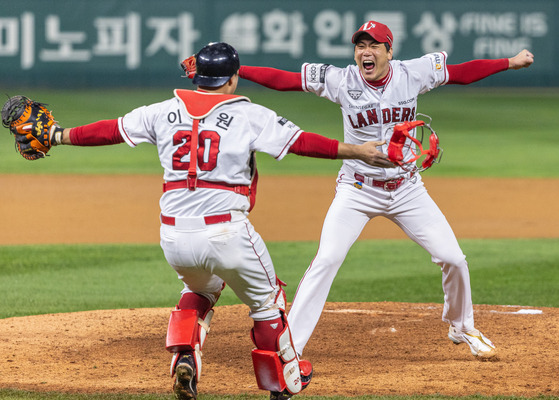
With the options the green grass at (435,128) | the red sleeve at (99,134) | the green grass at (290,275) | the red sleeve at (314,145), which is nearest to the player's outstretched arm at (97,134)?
the red sleeve at (99,134)

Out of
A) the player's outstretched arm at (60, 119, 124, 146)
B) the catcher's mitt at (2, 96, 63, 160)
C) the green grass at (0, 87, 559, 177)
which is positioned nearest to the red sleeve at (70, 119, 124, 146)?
the player's outstretched arm at (60, 119, 124, 146)

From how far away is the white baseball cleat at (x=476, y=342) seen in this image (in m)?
5.66

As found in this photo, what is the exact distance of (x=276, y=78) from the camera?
562 centimetres

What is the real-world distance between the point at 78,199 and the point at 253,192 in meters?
9.61

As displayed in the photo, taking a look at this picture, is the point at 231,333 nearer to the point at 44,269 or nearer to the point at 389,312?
the point at 389,312

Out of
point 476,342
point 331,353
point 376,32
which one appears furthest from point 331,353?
point 376,32

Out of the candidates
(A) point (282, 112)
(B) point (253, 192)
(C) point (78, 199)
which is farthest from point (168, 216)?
(A) point (282, 112)

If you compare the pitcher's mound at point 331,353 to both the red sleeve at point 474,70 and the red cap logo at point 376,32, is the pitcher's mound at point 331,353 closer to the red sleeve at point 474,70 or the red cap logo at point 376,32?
the red sleeve at point 474,70

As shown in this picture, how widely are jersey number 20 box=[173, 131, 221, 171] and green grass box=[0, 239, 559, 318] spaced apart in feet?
12.0

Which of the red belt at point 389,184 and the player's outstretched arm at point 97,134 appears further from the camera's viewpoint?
the red belt at point 389,184

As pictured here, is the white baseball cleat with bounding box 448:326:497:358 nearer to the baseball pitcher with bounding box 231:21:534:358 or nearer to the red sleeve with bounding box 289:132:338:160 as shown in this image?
the baseball pitcher with bounding box 231:21:534:358

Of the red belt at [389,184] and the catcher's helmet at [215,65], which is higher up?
the catcher's helmet at [215,65]

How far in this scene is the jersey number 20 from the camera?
4184mm

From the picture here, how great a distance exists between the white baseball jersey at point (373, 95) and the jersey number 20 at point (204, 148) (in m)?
1.54
